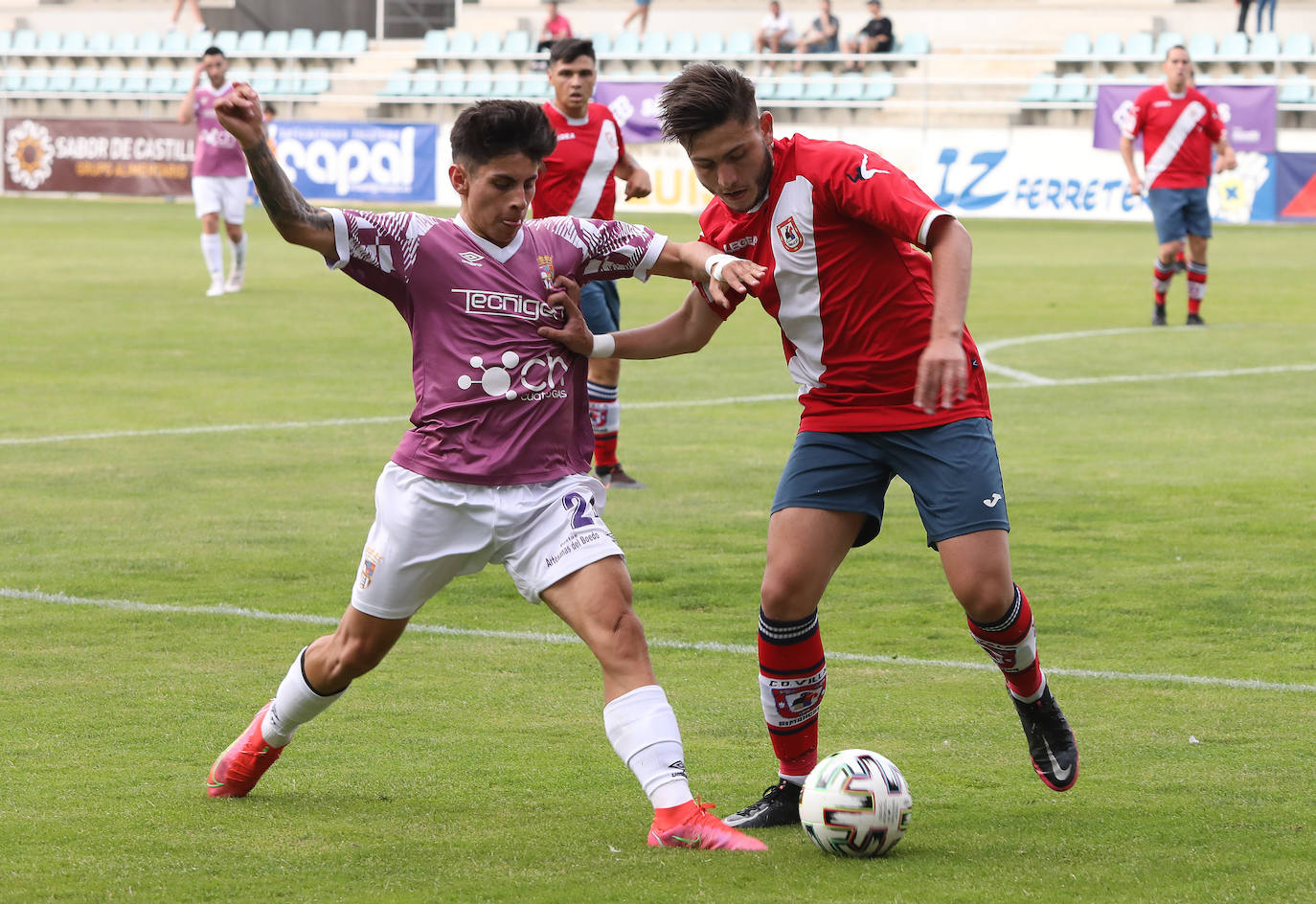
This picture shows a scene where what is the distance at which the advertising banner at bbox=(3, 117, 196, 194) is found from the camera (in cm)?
3378

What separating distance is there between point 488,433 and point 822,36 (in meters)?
31.3

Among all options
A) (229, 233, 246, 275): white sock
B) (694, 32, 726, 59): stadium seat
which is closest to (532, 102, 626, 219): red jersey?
(229, 233, 246, 275): white sock

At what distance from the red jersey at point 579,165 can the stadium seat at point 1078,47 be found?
81.3 ft

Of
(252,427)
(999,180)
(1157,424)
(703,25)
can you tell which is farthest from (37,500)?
(703,25)

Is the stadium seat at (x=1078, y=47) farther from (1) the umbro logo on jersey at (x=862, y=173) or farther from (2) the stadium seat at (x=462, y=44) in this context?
(1) the umbro logo on jersey at (x=862, y=173)

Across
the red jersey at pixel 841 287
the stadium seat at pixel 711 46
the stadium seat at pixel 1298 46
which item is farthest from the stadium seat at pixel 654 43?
the red jersey at pixel 841 287

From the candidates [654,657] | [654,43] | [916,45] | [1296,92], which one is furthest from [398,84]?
[654,657]

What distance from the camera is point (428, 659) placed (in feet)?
20.0

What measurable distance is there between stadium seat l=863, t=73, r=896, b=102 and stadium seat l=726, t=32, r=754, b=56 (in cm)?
366

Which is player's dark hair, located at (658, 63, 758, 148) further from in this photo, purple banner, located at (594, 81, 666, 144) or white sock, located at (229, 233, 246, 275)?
purple banner, located at (594, 81, 666, 144)

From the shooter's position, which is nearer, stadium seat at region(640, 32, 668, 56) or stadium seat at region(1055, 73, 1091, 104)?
stadium seat at region(1055, 73, 1091, 104)

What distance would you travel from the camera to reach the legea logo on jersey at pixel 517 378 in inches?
→ 173

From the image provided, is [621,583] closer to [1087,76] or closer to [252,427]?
[252,427]

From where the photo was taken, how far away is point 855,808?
4160 mm
